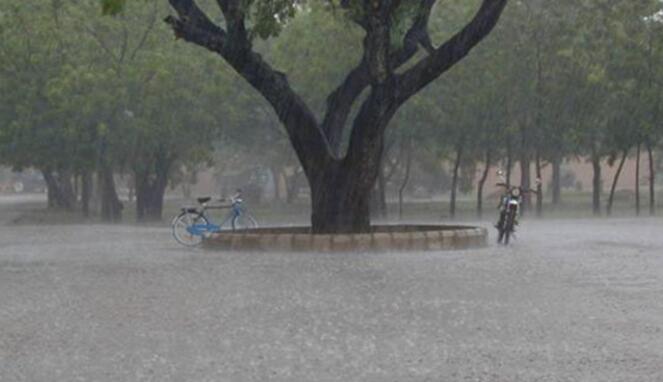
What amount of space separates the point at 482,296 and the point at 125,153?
33.3 meters

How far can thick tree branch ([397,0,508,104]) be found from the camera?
22016 mm

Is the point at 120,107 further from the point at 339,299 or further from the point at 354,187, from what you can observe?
the point at 339,299

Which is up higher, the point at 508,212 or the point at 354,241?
the point at 508,212

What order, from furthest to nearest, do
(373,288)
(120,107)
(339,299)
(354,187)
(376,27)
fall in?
(120,107) < (354,187) < (376,27) < (373,288) < (339,299)

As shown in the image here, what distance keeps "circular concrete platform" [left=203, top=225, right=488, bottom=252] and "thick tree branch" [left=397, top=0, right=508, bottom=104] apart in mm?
2879

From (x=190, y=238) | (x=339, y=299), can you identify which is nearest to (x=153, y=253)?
(x=190, y=238)

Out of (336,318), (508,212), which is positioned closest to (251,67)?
(508,212)

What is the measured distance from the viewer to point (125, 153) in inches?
1779

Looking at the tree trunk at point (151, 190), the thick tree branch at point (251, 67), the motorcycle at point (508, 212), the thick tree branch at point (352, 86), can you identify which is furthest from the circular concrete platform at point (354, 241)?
the tree trunk at point (151, 190)

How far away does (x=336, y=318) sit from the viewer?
11.5m

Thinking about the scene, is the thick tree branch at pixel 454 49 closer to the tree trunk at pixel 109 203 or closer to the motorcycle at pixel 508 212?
the motorcycle at pixel 508 212

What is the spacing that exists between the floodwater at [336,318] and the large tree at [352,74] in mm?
3800

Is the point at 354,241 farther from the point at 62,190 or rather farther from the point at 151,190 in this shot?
the point at 62,190

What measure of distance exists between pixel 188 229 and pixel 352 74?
4915 millimetres
